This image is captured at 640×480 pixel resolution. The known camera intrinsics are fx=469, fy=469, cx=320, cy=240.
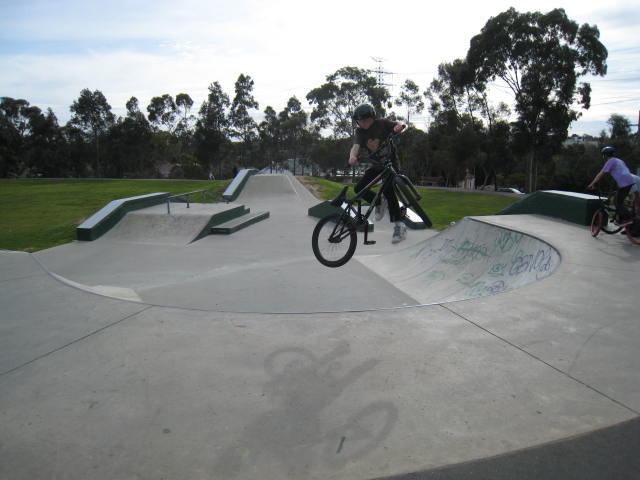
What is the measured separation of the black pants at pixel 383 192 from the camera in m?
6.20

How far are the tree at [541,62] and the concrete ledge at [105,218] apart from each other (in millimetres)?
28836

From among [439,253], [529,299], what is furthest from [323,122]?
[529,299]

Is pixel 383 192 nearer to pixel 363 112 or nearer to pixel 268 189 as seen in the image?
pixel 363 112

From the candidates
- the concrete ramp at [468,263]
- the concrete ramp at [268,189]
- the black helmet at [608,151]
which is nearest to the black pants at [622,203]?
the black helmet at [608,151]

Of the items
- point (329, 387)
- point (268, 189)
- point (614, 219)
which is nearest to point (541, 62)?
point (268, 189)

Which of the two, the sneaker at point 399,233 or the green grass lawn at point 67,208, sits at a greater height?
the sneaker at point 399,233

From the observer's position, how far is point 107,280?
36.7 ft

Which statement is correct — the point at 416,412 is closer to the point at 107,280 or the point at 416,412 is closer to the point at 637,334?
the point at 637,334

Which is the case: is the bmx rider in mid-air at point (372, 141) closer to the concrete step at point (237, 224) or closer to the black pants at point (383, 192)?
the black pants at point (383, 192)

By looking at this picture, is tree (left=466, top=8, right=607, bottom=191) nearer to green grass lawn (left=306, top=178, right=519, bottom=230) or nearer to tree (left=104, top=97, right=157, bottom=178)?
green grass lawn (left=306, top=178, right=519, bottom=230)

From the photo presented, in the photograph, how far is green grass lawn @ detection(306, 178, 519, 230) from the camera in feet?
74.6

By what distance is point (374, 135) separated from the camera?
19.6ft

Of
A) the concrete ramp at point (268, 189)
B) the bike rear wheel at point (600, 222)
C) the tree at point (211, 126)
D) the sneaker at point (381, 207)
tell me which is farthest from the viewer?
the tree at point (211, 126)

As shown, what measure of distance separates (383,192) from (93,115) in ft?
218
